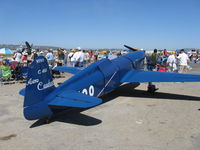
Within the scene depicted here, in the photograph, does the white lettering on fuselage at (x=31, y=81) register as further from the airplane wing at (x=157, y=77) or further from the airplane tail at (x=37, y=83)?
the airplane wing at (x=157, y=77)

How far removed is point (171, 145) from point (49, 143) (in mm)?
2543

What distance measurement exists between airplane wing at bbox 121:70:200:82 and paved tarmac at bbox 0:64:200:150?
821 millimetres

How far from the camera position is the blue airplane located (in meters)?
4.64

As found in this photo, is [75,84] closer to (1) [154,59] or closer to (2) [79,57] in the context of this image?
(2) [79,57]

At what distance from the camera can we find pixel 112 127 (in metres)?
5.15

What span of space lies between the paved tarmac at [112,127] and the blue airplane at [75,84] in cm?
50

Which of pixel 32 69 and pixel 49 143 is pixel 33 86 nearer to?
pixel 32 69

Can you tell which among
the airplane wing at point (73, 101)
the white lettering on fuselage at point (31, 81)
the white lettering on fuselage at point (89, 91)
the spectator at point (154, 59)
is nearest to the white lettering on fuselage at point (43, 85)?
the white lettering on fuselage at point (31, 81)

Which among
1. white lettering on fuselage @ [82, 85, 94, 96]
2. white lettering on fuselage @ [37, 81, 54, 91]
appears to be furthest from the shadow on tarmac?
white lettering on fuselage @ [37, 81, 54, 91]

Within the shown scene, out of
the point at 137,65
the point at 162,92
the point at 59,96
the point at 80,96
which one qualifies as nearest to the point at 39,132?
the point at 59,96

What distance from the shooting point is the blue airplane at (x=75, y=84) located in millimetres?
4641

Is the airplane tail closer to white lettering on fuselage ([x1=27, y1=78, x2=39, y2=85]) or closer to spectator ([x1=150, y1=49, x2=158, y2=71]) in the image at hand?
white lettering on fuselage ([x1=27, y1=78, x2=39, y2=85])

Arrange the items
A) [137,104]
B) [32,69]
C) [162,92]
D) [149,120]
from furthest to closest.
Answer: [162,92] < [137,104] < [149,120] < [32,69]

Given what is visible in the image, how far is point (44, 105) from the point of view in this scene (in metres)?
4.86
